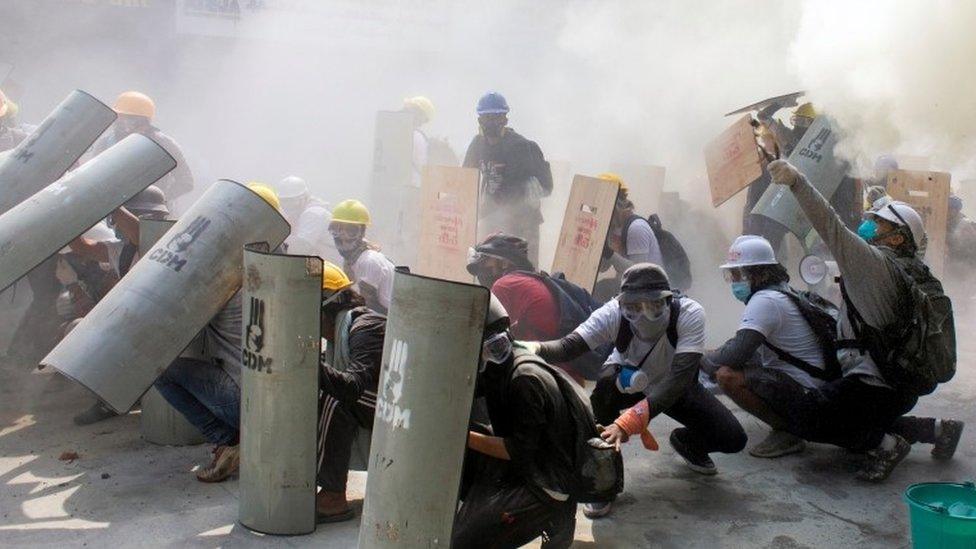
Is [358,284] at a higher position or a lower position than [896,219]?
lower

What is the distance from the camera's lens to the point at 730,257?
481 cm

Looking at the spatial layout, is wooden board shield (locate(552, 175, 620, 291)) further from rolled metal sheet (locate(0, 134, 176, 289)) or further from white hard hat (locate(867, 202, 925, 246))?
rolled metal sheet (locate(0, 134, 176, 289))

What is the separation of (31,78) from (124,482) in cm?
1386

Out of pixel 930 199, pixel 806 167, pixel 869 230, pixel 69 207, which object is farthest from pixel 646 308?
pixel 930 199

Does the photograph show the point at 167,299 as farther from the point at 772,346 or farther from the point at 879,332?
the point at 879,332

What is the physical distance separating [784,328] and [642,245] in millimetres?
1839

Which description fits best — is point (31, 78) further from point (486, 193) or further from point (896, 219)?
point (896, 219)

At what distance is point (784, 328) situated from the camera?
4.66 m

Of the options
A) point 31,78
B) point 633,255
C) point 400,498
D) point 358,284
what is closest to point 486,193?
point 633,255

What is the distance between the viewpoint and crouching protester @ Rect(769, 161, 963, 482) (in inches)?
169

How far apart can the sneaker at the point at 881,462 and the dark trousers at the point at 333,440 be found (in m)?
2.33

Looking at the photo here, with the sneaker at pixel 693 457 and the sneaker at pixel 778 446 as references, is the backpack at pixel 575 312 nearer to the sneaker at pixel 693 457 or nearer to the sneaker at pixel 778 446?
the sneaker at pixel 693 457

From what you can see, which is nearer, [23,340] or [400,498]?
[400,498]

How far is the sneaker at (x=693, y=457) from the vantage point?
469 cm
